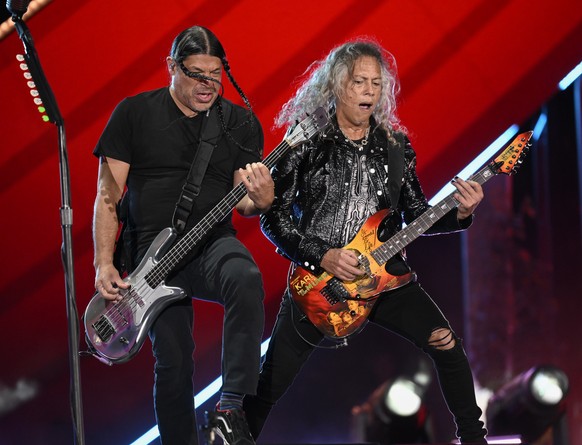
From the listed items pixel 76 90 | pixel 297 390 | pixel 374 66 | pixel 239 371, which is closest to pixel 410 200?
pixel 374 66

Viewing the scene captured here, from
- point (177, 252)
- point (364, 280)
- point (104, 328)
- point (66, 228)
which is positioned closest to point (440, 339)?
point (364, 280)

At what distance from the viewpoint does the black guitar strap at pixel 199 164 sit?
3.33m

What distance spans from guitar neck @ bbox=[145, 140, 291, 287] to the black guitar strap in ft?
0.23

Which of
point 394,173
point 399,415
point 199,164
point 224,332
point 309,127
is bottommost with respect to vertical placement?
point 399,415

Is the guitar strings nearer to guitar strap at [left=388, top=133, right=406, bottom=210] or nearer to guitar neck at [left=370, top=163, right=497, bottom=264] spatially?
guitar strap at [left=388, top=133, right=406, bottom=210]

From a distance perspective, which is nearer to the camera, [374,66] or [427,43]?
[374,66]

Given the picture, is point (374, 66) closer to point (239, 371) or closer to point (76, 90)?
point (239, 371)

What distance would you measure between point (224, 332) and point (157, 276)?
1.38 feet

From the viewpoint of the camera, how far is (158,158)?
344 cm

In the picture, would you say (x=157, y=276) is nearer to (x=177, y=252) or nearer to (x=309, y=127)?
(x=177, y=252)

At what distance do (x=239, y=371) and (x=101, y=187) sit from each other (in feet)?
3.54

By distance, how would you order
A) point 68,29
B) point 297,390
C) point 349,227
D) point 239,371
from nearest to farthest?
point 239,371 → point 349,227 → point 68,29 → point 297,390

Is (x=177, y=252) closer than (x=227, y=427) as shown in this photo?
No

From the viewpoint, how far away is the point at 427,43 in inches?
181
